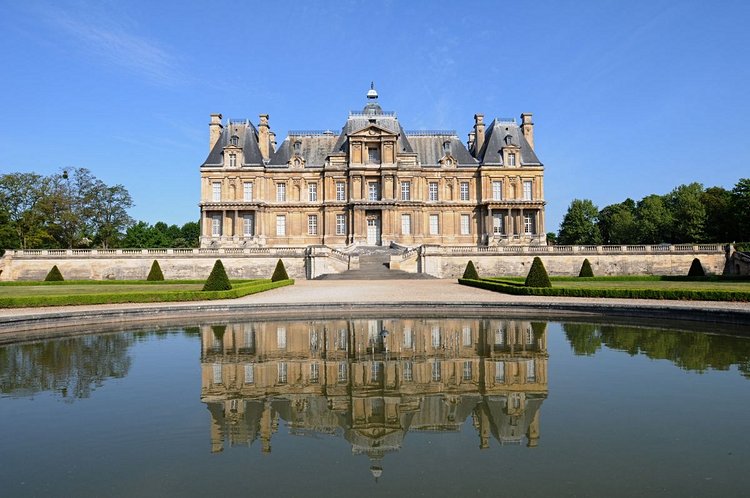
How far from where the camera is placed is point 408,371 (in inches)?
339

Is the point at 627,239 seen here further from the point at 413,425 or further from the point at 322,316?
the point at 413,425

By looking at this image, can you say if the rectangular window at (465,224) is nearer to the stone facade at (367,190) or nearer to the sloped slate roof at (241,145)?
the stone facade at (367,190)

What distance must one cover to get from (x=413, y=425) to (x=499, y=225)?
39970 millimetres

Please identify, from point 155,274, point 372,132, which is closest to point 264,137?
point 372,132

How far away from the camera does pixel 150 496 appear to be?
436 cm

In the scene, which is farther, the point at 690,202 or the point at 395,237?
the point at 690,202

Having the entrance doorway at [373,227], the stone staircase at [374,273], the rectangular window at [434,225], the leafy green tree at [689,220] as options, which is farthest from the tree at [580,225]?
the stone staircase at [374,273]

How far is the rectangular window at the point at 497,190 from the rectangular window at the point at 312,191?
52.8 feet

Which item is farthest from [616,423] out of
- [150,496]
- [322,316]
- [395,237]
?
[395,237]

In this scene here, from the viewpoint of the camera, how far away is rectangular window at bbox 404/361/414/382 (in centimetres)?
815

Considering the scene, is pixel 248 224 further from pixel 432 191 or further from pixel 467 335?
pixel 467 335

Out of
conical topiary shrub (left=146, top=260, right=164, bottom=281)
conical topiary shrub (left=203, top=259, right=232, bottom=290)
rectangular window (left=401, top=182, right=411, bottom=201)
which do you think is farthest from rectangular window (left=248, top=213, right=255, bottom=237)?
conical topiary shrub (left=203, top=259, right=232, bottom=290)

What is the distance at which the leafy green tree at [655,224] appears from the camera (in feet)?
190

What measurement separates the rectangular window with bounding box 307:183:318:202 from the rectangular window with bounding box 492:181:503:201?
1608 centimetres
